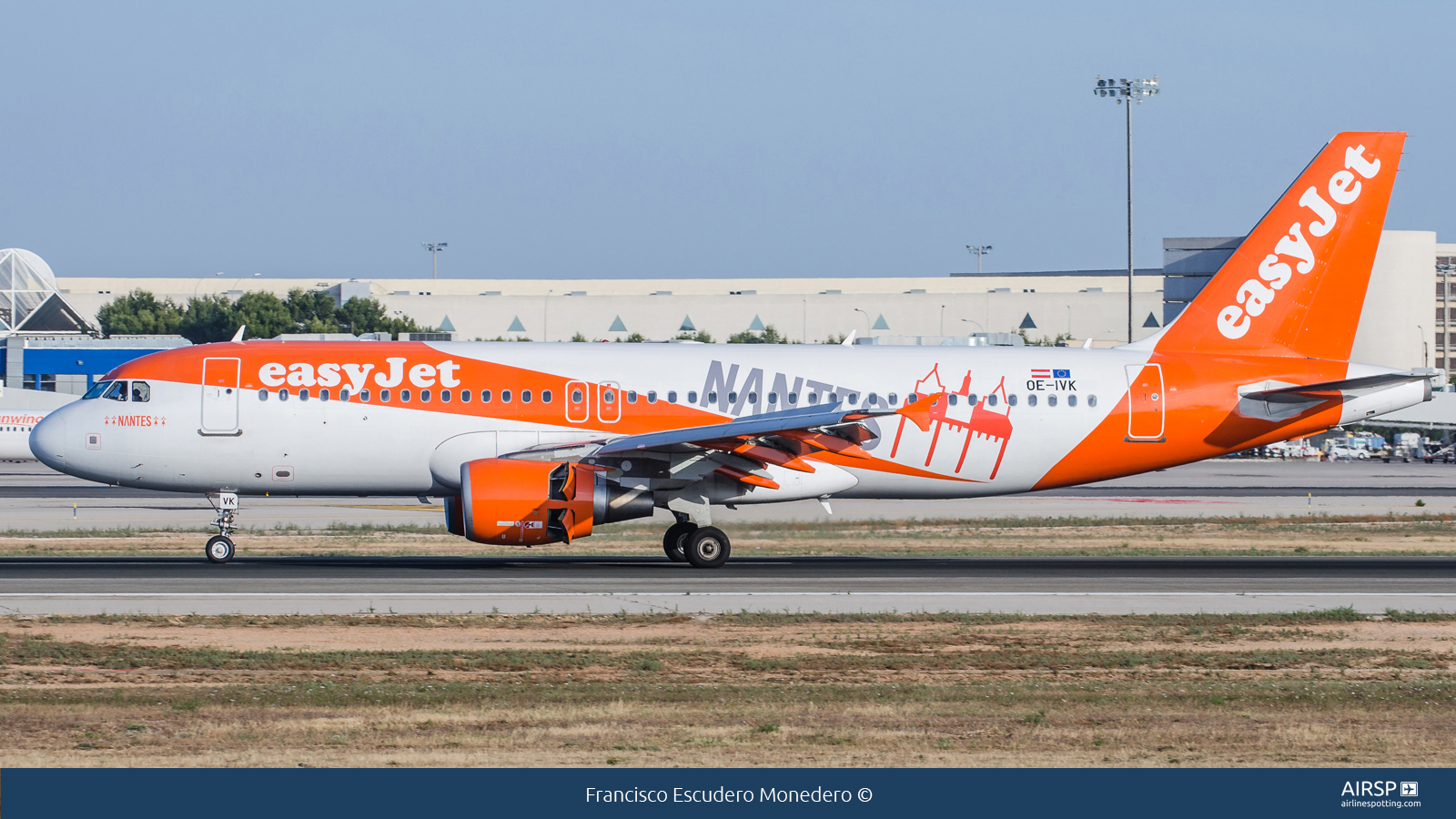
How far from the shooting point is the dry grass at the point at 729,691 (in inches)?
485

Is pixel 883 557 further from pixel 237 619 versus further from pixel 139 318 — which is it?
pixel 139 318

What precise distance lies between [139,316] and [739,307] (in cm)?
5389

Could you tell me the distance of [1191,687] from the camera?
1548cm

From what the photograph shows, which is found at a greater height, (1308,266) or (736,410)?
(1308,266)

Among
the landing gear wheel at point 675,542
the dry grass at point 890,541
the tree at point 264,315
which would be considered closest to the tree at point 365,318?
the tree at point 264,315

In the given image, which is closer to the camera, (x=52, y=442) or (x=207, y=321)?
(x=52, y=442)

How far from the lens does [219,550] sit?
88.3 ft

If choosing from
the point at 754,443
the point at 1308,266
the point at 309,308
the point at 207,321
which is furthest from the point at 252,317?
the point at 1308,266

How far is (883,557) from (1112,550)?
239 inches

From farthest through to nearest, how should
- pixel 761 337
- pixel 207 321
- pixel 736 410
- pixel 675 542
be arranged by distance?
pixel 207 321
pixel 761 337
pixel 736 410
pixel 675 542

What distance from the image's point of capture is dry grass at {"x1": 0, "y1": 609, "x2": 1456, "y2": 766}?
1231cm

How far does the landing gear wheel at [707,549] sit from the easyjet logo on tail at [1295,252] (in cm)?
1183

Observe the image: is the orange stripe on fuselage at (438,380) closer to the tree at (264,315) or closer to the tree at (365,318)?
the tree at (365,318)

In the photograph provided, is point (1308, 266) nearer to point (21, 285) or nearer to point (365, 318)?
point (365, 318)
